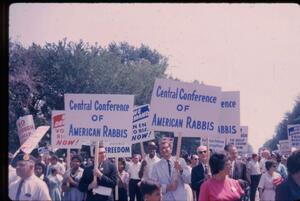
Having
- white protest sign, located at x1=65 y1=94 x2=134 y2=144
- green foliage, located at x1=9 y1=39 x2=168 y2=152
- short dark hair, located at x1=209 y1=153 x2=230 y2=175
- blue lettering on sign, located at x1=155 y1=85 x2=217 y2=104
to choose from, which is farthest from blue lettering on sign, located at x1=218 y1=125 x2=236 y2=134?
green foliage, located at x1=9 y1=39 x2=168 y2=152

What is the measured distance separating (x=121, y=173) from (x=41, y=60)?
27.5 meters

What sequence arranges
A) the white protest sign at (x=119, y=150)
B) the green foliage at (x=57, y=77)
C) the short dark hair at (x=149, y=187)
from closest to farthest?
the short dark hair at (x=149, y=187) → the white protest sign at (x=119, y=150) → the green foliage at (x=57, y=77)

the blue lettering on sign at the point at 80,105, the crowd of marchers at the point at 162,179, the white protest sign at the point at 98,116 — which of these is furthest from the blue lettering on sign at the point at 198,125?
the blue lettering on sign at the point at 80,105

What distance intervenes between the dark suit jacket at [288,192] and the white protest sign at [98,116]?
4.28 m

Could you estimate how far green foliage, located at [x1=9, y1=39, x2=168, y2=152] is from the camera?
35875mm

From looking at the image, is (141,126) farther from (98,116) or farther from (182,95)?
(182,95)

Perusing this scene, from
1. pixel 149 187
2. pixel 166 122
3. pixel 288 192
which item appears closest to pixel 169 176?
pixel 166 122

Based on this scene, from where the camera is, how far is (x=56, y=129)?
40.4ft

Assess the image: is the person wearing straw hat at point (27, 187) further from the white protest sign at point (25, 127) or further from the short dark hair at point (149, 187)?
the white protest sign at point (25, 127)

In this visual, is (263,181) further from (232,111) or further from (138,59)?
(138,59)

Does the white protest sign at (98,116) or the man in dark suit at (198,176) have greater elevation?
the white protest sign at (98,116)

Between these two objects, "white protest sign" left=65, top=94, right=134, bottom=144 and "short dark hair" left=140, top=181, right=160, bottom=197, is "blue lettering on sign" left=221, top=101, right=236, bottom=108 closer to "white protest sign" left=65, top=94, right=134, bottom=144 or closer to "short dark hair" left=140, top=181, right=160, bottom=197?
"white protest sign" left=65, top=94, right=134, bottom=144

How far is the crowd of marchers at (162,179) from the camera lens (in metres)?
6.38
